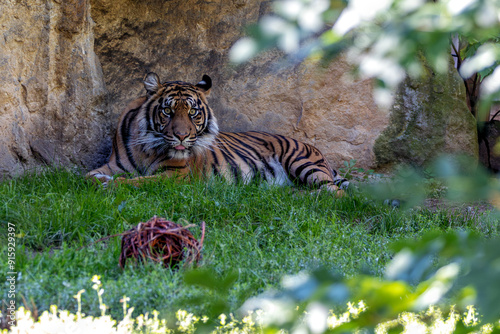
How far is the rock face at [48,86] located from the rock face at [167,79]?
10 mm

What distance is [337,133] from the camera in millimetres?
6266

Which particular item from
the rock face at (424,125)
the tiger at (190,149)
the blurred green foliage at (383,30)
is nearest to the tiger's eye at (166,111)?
the tiger at (190,149)

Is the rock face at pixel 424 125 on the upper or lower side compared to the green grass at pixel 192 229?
upper

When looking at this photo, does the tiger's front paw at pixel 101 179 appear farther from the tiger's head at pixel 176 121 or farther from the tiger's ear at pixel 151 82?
the tiger's ear at pixel 151 82

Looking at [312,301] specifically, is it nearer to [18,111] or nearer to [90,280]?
[90,280]

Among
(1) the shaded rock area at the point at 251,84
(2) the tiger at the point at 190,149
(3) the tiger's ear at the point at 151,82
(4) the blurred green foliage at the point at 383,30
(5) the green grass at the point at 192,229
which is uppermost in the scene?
(1) the shaded rock area at the point at 251,84

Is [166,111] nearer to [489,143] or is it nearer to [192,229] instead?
[192,229]

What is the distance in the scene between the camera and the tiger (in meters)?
5.11

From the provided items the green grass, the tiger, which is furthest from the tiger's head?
the green grass

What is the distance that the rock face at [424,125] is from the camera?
6.21 meters

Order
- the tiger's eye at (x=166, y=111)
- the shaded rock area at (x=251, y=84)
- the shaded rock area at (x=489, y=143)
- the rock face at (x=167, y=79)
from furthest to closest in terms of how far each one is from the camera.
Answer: the shaded rock area at (x=489, y=143) < the shaded rock area at (x=251, y=84) < the tiger's eye at (x=166, y=111) < the rock face at (x=167, y=79)

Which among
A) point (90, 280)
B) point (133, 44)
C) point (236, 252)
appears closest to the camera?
point (90, 280)

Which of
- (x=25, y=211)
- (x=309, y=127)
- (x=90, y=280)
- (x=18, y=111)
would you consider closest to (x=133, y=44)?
(x=18, y=111)

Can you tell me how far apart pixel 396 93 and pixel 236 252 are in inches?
149
